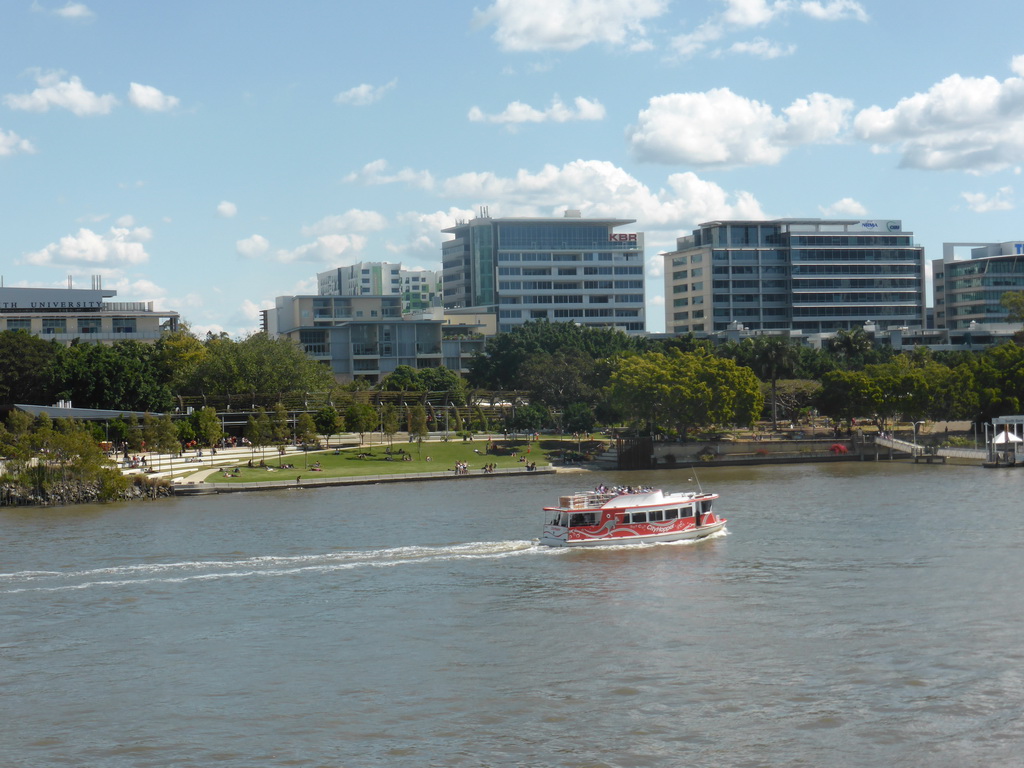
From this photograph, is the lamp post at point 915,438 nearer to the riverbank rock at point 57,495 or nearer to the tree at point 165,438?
the tree at point 165,438

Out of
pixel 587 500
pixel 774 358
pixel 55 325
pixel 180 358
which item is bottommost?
pixel 587 500

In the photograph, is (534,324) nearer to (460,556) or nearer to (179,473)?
(179,473)

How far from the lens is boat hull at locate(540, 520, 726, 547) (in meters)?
60.3

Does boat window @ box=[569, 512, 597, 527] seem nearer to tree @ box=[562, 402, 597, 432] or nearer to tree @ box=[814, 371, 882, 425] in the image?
tree @ box=[562, 402, 597, 432]

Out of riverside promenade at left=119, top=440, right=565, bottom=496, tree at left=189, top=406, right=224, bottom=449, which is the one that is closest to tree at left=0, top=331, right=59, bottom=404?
tree at left=189, top=406, right=224, bottom=449

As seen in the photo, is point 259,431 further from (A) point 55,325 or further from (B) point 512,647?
(B) point 512,647

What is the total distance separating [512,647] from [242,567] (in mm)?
20516

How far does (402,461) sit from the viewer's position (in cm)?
11781

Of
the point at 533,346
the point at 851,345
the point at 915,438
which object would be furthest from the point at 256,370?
the point at 851,345

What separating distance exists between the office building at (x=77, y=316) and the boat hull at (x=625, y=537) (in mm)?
129045

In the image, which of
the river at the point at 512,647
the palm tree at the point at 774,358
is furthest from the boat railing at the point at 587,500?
the palm tree at the point at 774,358

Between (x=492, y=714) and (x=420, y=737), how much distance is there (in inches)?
97.3

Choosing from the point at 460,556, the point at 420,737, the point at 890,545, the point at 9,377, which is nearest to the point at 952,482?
the point at 890,545

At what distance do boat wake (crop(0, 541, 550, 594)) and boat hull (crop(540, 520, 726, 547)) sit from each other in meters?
0.85
